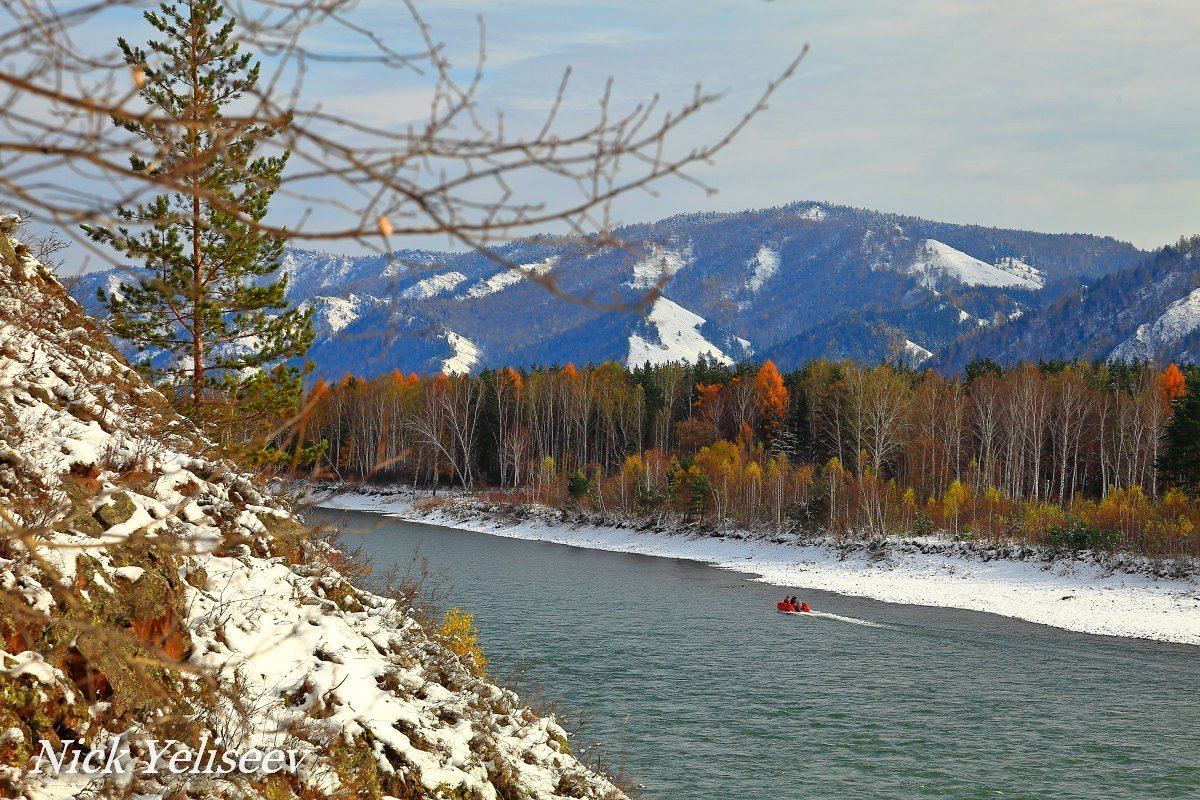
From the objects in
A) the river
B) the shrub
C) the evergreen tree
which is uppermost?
the evergreen tree

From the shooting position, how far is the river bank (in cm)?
3662

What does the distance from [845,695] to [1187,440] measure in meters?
36.7

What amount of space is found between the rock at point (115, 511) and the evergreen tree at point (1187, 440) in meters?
53.6

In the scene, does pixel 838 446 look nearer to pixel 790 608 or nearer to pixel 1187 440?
pixel 1187 440

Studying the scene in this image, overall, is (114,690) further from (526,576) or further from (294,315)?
(526,576)

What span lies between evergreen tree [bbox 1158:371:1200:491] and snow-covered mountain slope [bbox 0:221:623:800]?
48.5 metres

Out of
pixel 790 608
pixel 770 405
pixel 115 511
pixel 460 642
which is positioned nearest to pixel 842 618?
pixel 790 608

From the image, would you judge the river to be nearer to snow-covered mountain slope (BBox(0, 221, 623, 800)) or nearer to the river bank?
snow-covered mountain slope (BBox(0, 221, 623, 800))

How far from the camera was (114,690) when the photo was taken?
23.2 ft

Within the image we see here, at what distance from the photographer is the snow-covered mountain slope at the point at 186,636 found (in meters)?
6.75

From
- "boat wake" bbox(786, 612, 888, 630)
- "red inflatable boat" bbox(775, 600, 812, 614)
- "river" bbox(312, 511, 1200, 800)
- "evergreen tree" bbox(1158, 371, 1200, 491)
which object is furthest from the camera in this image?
"evergreen tree" bbox(1158, 371, 1200, 491)

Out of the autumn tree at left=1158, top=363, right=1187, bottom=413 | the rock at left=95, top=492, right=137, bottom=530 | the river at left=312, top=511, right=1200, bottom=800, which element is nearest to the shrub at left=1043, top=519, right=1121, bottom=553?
the river at left=312, top=511, right=1200, bottom=800

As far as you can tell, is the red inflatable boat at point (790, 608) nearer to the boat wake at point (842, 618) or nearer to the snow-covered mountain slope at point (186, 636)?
the boat wake at point (842, 618)

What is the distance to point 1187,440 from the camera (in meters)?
49.5
